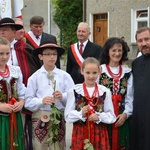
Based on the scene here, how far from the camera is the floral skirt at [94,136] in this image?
4.37 meters

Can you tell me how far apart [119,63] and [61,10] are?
21470 mm

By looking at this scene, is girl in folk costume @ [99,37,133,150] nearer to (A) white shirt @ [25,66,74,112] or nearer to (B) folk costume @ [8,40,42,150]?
(A) white shirt @ [25,66,74,112]

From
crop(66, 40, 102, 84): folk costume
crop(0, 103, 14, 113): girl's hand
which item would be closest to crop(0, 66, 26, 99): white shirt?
crop(0, 103, 14, 113): girl's hand

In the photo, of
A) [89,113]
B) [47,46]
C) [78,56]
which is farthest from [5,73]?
[78,56]

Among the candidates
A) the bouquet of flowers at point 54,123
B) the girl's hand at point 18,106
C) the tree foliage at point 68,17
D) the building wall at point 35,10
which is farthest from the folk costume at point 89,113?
the building wall at point 35,10

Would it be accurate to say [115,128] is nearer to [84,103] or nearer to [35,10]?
[84,103]

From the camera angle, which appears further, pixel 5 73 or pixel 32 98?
pixel 32 98

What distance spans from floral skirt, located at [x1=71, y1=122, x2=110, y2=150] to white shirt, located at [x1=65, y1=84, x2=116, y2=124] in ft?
0.27

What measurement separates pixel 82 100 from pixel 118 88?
0.54 metres

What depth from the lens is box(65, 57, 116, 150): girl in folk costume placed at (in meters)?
4.35

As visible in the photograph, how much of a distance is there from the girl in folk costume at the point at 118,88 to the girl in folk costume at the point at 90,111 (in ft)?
0.81

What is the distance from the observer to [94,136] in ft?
14.3

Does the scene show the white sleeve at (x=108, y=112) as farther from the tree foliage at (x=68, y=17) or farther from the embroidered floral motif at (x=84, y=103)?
the tree foliage at (x=68, y=17)

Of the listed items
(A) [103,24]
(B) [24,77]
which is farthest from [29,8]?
(B) [24,77]
